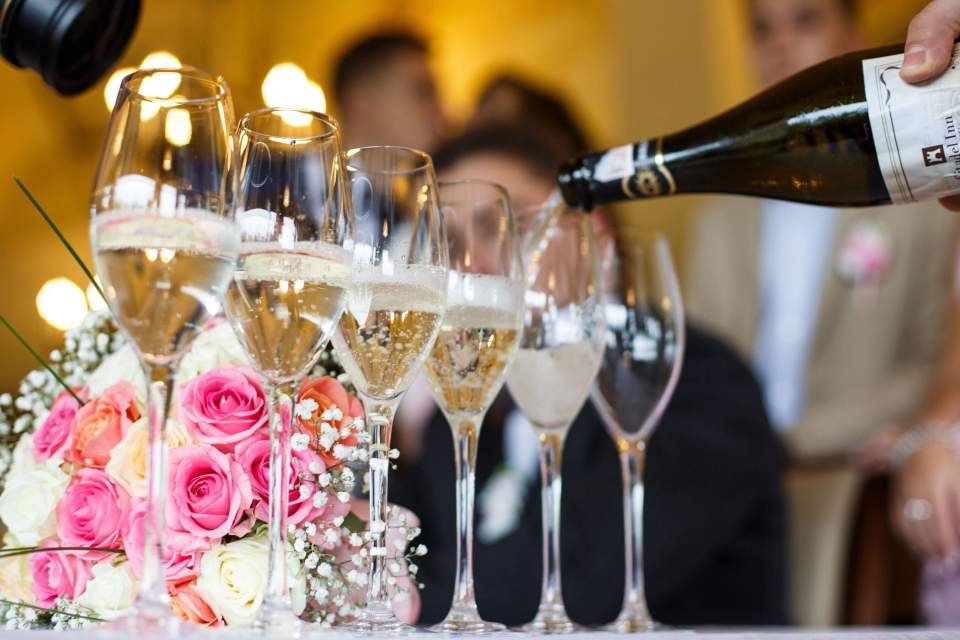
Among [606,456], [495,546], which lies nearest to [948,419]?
[606,456]

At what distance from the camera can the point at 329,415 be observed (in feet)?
1.93

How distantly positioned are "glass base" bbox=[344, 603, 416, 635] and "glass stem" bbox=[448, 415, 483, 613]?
0.18 ft

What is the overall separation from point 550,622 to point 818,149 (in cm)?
40

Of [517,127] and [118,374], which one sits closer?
[118,374]

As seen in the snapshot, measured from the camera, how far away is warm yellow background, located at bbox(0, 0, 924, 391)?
9.29ft

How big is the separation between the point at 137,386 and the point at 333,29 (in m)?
3.38

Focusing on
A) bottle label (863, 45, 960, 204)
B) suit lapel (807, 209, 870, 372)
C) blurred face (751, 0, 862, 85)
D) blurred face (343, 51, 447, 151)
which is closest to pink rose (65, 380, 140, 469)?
bottle label (863, 45, 960, 204)

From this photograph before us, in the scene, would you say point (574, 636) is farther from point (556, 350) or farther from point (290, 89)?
point (290, 89)

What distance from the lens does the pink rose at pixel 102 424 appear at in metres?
0.60

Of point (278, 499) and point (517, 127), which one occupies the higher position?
point (517, 127)

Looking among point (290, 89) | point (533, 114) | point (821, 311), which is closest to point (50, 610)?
point (533, 114)

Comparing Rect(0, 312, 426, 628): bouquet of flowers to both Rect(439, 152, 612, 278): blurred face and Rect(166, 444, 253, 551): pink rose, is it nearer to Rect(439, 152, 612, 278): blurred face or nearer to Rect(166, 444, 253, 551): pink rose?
Rect(166, 444, 253, 551): pink rose

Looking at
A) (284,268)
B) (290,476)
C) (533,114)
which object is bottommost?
(290,476)

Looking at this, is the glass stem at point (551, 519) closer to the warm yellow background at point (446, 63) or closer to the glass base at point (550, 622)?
the glass base at point (550, 622)
